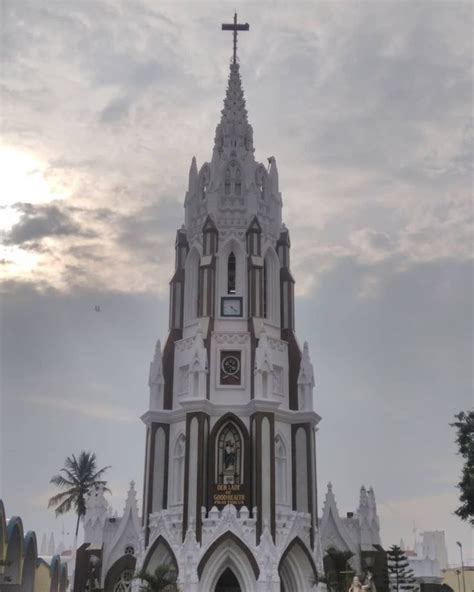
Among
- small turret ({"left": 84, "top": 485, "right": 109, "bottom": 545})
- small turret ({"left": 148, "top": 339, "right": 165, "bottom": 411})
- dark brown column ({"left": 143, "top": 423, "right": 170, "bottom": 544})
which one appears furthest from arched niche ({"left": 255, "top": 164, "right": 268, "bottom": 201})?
small turret ({"left": 84, "top": 485, "right": 109, "bottom": 545})

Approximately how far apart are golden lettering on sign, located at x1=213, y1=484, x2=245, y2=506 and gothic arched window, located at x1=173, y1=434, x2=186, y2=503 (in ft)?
8.74

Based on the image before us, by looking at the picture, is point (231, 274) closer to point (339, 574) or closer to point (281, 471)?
point (281, 471)

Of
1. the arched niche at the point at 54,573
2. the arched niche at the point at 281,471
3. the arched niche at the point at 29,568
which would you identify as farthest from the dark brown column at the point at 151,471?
the arched niche at the point at 29,568

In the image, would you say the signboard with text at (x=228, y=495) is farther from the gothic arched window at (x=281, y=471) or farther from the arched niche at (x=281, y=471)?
the gothic arched window at (x=281, y=471)

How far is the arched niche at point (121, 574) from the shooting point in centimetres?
5292

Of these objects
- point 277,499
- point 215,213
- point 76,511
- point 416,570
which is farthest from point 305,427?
point 76,511

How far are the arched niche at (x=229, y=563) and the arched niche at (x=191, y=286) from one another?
15.1 meters

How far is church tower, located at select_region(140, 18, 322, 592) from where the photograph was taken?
1864 inches

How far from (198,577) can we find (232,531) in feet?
10.2

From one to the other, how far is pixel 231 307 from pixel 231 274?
8.67 ft

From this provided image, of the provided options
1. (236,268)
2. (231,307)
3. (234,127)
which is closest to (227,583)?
(231,307)

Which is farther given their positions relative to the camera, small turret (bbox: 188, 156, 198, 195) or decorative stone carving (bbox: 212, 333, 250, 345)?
small turret (bbox: 188, 156, 198, 195)

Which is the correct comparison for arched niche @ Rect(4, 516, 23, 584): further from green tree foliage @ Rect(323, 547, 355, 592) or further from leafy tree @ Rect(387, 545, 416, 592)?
leafy tree @ Rect(387, 545, 416, 592)

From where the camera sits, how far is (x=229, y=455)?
166 ft
